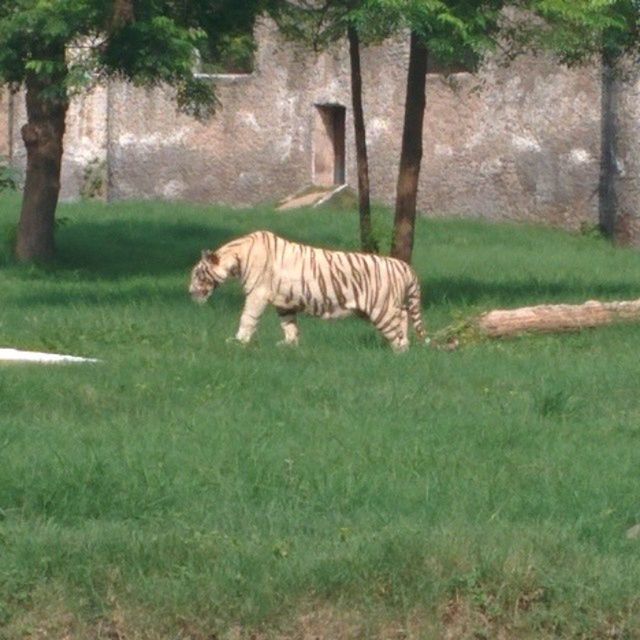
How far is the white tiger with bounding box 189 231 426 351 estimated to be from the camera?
53.9 ft

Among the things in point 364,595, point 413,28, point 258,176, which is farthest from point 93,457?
point 258,176

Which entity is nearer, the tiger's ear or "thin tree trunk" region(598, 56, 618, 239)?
the tiger's ear

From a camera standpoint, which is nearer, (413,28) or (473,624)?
(473,624)

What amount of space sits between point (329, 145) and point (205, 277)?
18572 mm

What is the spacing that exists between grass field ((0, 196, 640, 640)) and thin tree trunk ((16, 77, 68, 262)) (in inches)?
264

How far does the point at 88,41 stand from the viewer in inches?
811

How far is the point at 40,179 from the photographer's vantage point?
24.5m

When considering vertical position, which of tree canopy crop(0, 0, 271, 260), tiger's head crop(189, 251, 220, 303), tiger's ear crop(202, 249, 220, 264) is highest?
tree canopy crop(0, 0, 271, 260)

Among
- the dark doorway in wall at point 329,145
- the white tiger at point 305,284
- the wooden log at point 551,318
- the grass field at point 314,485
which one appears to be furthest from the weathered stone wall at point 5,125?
the wooden log at point 551,318

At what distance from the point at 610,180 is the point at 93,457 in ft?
69.8

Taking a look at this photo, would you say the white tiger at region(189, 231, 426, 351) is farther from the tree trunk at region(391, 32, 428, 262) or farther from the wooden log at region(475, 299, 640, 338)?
the tree trunk at region(391, 32, 428, 262)

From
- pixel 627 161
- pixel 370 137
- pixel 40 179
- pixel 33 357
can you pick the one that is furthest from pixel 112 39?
pixel 370 137

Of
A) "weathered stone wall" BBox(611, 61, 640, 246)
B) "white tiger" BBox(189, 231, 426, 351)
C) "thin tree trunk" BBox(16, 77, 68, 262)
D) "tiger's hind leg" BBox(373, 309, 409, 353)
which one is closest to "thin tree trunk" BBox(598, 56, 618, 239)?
"weathered stone wall" BBox(611, 61, 640, 246)

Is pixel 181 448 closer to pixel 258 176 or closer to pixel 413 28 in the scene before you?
pixel 413 28
